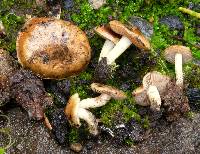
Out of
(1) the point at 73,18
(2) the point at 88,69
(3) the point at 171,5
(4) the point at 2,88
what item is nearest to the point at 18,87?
(4) the point at 2,88

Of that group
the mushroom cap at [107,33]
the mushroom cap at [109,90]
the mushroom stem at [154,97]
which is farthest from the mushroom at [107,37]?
the mushroom stem at [154,97]

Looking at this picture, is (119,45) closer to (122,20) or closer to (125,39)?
(125,39)

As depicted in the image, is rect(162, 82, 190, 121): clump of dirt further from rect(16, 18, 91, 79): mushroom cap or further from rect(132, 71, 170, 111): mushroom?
rect(16, 18, 91, 79): mushroom cap

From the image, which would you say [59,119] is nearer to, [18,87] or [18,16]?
[18,87]

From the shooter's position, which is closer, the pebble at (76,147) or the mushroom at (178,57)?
the pebble at (76,147)

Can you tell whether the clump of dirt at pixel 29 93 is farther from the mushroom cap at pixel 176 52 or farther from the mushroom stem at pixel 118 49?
the mushroom cap at pixel 176 52

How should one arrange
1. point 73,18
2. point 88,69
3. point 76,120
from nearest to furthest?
point 76,120, point 88,69, point 73,18

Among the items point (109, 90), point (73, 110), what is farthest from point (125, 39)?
point (73, 110)

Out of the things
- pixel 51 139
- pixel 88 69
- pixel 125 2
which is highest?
pixel 125 2
